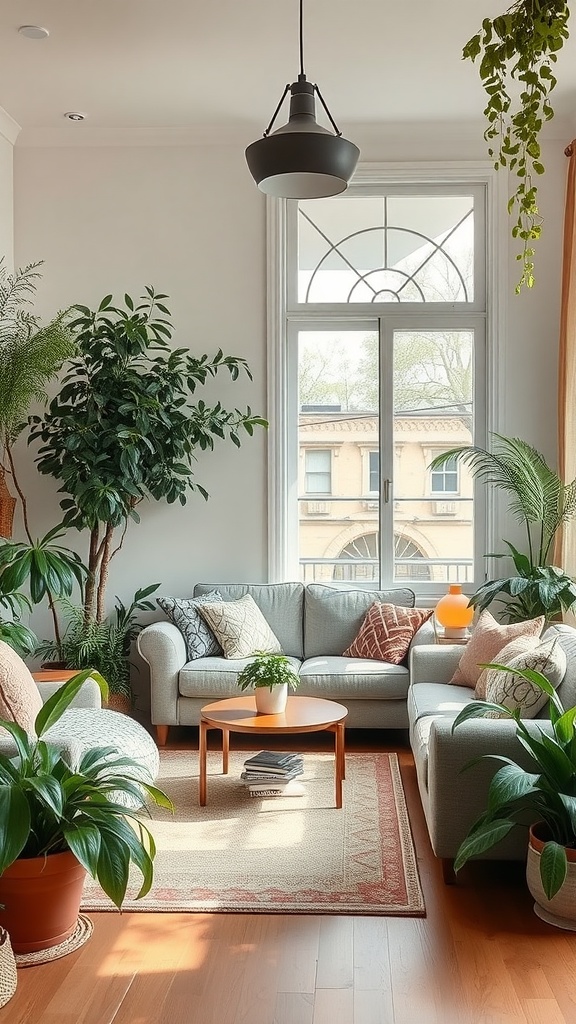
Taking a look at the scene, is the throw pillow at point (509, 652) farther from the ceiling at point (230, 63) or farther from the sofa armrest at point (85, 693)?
the ceiling at point (230, 63)

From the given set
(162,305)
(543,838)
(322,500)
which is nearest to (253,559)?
(322,500)

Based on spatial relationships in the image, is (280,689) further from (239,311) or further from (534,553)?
(239,311)

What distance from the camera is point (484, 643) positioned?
4.61m

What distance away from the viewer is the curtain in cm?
550

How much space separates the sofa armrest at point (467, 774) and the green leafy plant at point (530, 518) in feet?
6.17

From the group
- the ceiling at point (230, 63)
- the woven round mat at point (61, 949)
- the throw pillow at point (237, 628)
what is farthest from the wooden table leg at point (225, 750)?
the ceiling at point (230, 63)

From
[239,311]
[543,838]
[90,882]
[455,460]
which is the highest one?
[239,311]

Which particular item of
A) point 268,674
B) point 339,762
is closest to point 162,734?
point 268,674

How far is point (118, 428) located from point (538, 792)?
301 centimetres

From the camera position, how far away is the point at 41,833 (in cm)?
289

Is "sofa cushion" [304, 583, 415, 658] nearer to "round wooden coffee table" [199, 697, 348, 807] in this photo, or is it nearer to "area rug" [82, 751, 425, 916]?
"area rug" [82, 751, 425, 916]

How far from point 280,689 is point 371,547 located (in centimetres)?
193

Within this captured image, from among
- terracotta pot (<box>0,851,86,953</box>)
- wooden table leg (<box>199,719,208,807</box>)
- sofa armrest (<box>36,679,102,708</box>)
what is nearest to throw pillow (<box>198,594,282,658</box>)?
wooden table leg (<box>199,719,208,807</box>)

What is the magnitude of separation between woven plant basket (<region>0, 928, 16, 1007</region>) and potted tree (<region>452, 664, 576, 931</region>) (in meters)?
1.31
